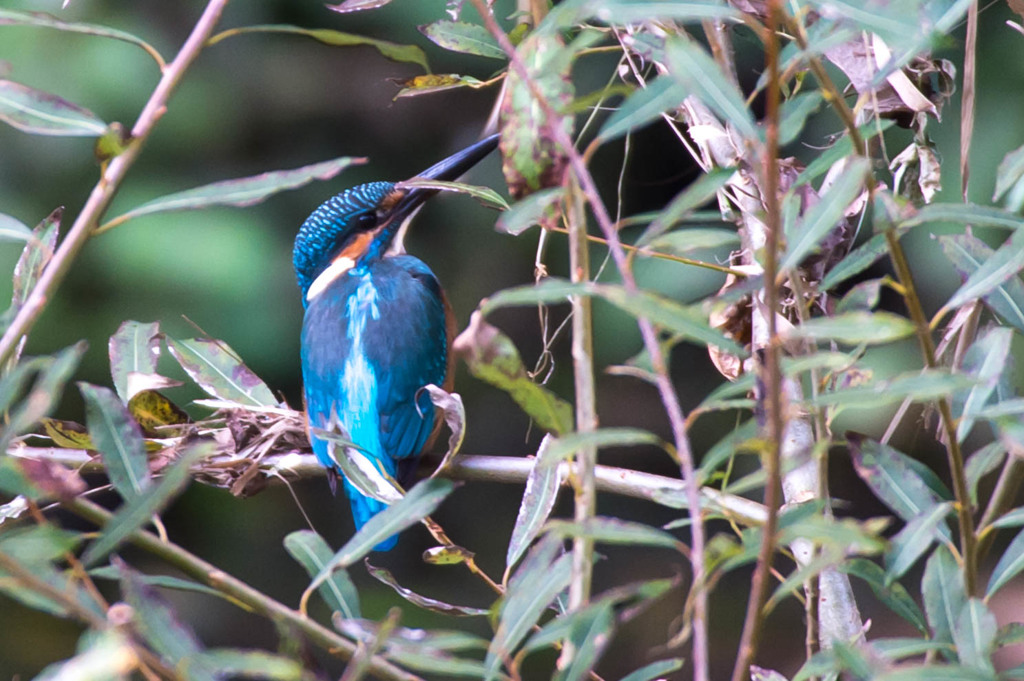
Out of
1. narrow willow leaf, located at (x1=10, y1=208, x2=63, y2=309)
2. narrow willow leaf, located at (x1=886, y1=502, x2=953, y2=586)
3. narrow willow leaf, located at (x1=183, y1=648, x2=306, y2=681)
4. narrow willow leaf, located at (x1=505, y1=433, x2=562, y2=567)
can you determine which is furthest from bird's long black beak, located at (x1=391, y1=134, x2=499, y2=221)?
narrow willow leaf, located at (x1=183, y1=648, x2=306, y2=681)

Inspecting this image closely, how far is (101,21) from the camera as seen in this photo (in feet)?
8.09

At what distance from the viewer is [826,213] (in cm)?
58

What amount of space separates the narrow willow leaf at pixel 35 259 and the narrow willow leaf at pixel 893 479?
0.59 m

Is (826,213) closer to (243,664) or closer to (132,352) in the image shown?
(243,664)

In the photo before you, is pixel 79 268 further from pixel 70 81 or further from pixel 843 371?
pixel 843 371

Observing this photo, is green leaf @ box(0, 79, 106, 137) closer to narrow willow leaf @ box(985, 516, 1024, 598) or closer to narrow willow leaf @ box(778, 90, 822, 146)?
→ narrow willow leaf @ box(778, 90, 822, 146)

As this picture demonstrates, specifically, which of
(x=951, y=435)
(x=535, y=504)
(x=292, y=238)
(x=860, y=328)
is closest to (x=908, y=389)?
(x=860, y=328)

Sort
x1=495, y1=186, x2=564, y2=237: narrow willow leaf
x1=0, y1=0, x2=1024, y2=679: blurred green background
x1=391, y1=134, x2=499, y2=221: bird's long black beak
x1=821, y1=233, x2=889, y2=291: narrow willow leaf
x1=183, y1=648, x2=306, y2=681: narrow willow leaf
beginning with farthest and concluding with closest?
x1=0, y1=0, x2=1024, y2=679: blurred green background
x1=391, y1=134, x2=499, y2=221: bird's long black beak
x1=821, y1=233, x2=889, y2=291: narrow willow leaf
x1=495, y1=186, x2=564, y2=237: narrow willow leaf
x1=183, y1=648, x2=306, y2=681: narrow willow leaf

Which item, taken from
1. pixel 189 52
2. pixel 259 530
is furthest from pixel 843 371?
pixel 259 530

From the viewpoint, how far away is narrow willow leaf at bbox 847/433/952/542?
724 millimetres

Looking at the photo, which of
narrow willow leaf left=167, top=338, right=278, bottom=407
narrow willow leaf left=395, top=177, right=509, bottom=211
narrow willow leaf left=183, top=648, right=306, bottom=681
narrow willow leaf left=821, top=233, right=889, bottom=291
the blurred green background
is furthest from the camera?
the blurred green background

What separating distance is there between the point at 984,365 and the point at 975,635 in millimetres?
169

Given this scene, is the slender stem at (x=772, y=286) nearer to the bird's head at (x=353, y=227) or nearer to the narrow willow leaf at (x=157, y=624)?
the narrow willow leaf at (x=157, y=624)

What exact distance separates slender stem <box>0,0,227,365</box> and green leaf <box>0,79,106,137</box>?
1.3 inches
